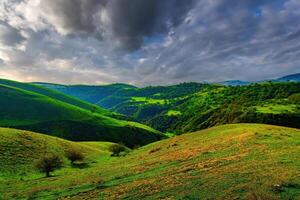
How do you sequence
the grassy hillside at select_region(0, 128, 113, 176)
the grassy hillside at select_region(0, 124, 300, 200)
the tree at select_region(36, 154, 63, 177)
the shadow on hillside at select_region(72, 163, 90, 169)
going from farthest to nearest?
1. the shadow on hillside at select_region(72, 163, 90, 169)
2. the grassy hillside at select_region(0, 128, 113, 176)
3. the tree at select_region(36, 154, 63, 177)
4. the grassy hillside at select_region(0, 124, 300, 200)

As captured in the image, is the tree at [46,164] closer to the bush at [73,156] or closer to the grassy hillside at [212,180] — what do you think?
the grassy hillside at [212,180]

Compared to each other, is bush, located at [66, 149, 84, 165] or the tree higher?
the tree

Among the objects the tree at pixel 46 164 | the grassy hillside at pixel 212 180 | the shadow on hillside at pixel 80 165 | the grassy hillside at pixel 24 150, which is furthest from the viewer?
the shadow on hillside at pixel 80 165

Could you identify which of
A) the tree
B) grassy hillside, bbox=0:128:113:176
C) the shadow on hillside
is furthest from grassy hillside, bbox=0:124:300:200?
the shadow on hillside

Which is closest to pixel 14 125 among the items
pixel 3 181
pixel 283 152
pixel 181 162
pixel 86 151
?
pixel 86 151

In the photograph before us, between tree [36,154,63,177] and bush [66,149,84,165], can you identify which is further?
bush [66,149,84,165]

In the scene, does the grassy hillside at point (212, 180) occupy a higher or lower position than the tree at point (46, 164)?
higher

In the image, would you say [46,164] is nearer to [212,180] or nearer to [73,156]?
[73,156]

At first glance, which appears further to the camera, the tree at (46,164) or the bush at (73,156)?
the bush at (73,156)

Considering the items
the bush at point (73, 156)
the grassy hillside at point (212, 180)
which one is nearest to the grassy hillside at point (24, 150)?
the bush at point (73, 156)

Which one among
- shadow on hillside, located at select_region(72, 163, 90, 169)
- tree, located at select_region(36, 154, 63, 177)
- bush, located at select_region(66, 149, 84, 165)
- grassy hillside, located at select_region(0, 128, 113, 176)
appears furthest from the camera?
bush, located at select_region(66, 149, 84, 165)

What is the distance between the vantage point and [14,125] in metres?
194

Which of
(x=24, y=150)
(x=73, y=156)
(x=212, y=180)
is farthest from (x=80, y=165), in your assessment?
(x=212, y=180)

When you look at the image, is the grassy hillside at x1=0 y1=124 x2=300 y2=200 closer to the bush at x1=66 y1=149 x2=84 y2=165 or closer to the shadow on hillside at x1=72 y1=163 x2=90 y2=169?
the shadow on hillside at x1=72 y1=163 x2=90 y2=169
